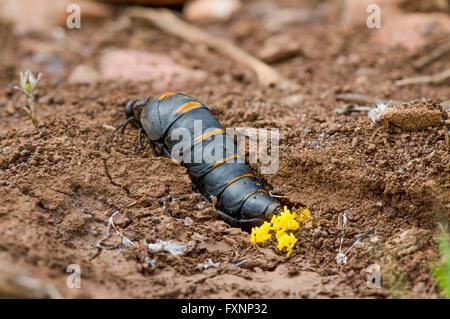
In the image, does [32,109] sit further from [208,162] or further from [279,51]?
[279,51]

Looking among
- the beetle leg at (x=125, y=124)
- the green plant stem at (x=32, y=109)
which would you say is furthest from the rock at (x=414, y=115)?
the green plant stem at (x=32, y=109)

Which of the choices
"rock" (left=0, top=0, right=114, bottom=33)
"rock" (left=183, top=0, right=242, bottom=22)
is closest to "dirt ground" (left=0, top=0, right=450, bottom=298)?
"rock" (left=0, top=0, right=114, bottom=33)

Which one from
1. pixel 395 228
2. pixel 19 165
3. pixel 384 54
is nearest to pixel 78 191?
Result: pixel 19 165

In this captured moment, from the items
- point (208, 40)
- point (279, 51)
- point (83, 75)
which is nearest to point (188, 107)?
point (83, 75)

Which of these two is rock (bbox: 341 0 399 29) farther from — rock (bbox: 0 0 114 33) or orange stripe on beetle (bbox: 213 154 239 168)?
rock (bbox: 0 0 114 33)

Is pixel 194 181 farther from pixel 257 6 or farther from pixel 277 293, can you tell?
pixel 257 6

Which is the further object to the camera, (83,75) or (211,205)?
(83,75)
